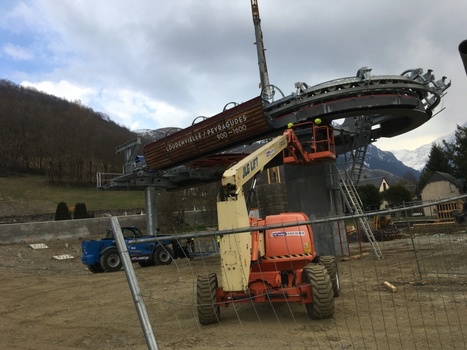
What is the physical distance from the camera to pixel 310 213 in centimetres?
1716

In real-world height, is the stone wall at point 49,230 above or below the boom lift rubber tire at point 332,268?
above

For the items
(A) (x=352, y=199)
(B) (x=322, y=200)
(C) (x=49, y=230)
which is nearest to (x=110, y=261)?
(B) (x=322, y=200)

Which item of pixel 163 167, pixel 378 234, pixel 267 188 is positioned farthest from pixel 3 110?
pixel 378 234

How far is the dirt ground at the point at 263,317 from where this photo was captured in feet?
19.8

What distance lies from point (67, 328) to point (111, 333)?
127 cm

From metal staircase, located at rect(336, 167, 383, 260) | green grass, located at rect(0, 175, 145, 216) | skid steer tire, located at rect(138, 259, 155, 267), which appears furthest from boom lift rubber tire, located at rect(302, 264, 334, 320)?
green grass, located at rect(0, 175, 145, 216)

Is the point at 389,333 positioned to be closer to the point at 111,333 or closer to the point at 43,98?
the point at 111,333

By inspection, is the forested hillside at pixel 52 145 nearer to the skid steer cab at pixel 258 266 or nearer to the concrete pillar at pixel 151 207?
the concrete pillar at pixel 151 207

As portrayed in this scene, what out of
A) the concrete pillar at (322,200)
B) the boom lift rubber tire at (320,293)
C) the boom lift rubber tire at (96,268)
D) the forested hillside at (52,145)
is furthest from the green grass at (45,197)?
the boom lift rubber tire at (320,293)

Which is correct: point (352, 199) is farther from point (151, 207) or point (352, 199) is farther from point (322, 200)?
point (151, 207)

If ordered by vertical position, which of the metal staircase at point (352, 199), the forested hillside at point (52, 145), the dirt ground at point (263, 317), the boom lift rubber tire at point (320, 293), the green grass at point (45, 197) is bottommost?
the dirt ground at point (263, 317)

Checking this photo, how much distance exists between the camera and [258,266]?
729cm

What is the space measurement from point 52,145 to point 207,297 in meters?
73.9

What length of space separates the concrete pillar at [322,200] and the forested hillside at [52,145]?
58.4m
